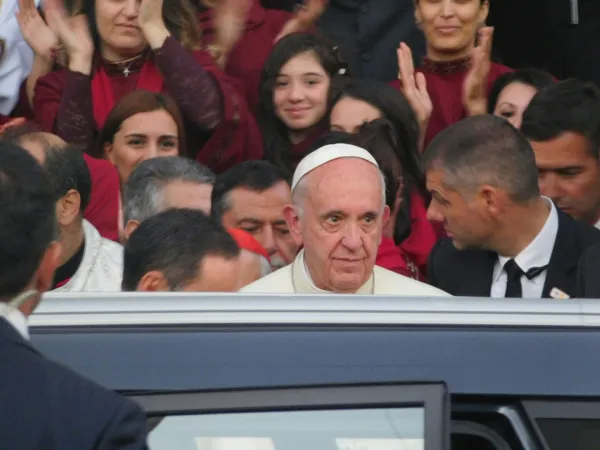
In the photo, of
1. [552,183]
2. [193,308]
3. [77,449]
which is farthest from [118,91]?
[77,449]

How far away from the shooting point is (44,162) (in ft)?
19.2

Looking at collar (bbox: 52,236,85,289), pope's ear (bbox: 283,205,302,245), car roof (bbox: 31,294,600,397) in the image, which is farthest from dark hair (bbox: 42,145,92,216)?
car roof (bbox: 31,294,600,397)

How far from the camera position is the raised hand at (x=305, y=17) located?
7.50 meters

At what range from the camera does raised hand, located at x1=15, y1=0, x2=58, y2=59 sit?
7.33 m

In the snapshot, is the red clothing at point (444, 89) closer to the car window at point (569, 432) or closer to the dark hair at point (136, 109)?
the dark hair at point (136, 109)

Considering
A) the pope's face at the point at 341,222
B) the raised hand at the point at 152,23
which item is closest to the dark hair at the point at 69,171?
the pope's face at the point at 341,222

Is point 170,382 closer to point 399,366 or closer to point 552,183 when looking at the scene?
point 399,366

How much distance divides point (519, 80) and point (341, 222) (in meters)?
2.34

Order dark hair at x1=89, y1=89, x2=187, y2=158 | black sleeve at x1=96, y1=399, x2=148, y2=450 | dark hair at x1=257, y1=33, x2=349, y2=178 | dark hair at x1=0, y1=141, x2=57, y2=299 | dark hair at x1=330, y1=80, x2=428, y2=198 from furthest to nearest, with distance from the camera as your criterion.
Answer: dark hair at x1=257, y1=33, x2=349, y2=178
dark hair at x1=89, y1=89, x2=187, y2=158
dark hair at x1=330, y1=80, x2=428, y2=198
dark hair at x1=0, y1=141, x2=57, y2=299
black sleeve at x1=96, y1=399, x2=148, y2=450

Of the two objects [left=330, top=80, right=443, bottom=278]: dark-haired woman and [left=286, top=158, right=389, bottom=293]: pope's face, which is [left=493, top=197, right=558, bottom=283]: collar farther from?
[left=330, top=80, right=443, bottom=278]: dark-haired woman

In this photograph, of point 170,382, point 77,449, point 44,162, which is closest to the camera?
point 77,449

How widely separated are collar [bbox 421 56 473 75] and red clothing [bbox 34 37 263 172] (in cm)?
89

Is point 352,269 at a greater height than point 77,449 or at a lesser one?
greater

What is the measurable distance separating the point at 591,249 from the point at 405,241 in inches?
62.9
